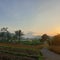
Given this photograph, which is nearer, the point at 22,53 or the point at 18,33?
the point at 22,53

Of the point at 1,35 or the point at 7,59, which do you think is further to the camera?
the point at 1,35

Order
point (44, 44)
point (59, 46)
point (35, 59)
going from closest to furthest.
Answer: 1. point (35, 59)
2. point (59, 46)
3. point (44, 44)

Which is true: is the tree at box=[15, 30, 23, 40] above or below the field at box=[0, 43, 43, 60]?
above

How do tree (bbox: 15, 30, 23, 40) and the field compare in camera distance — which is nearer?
the field

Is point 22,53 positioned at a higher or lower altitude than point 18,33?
lower

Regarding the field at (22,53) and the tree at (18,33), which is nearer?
the field at (22,53)

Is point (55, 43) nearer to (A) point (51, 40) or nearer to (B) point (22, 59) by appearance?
(A) point (51, 40)

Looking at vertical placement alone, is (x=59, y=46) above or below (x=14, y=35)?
below

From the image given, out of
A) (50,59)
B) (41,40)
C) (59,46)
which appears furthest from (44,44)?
(50,59)

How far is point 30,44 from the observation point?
24500 mm

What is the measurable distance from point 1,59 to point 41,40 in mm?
15134

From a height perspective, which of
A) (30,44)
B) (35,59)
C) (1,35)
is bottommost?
(35,59)

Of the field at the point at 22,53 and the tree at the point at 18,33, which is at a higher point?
the tree at the point at 18,33

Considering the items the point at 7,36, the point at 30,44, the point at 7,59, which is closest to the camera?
the point at 7,59
